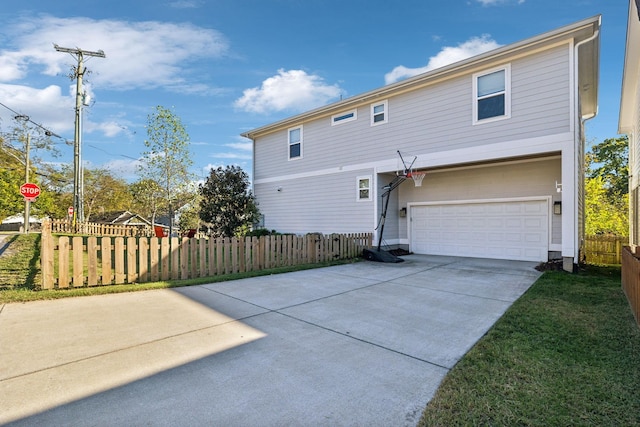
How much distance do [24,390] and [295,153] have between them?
510 inches

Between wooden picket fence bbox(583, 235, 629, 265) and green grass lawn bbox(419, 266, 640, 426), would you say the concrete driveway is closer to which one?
green grass lawn bbox(419, 266, 640, 426)

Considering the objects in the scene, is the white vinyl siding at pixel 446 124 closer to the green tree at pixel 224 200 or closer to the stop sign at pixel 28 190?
the green tree at pixel 224 200

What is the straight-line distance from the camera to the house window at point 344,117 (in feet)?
41.6

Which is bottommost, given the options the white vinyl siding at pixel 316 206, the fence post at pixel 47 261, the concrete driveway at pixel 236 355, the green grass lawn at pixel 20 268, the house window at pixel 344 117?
the concrete driveway at pixel 236 355

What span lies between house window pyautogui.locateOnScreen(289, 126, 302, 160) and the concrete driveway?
9.58 m

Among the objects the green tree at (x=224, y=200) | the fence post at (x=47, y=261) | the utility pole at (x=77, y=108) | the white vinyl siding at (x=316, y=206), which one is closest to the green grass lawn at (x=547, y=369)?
the fence post at (x=47, y=261)

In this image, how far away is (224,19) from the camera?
11875 millimetres

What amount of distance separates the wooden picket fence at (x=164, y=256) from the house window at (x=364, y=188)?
8.65ft

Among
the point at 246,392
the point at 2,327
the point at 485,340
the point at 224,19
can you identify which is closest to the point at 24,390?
the point at 246,392

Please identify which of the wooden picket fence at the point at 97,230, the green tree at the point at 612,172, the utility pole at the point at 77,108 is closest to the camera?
the utility pole at the point at 77,108

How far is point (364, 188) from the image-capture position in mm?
12281

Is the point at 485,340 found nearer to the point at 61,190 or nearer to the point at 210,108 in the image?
the point at 210,108

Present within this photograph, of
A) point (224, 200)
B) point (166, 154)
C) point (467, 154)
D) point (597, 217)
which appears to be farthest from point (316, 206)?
point (597, 217)

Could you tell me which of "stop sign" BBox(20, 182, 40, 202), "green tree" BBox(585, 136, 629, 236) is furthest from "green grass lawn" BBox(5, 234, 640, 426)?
"green tree" BBox(585, 136, 629, 236)
